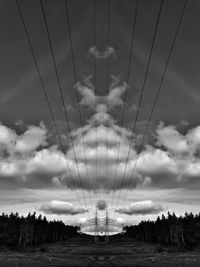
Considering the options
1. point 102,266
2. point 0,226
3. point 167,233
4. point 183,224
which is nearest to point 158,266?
point 102,266

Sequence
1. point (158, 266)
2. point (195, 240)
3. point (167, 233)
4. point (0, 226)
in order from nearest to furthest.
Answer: point (158, 266) → point (0, 226) → point (195, 240) → point (167, 233)

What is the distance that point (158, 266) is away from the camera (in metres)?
44.2

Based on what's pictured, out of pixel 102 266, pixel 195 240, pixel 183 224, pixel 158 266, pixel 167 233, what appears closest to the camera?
pixel 102 266

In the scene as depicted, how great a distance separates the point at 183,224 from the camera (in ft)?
455

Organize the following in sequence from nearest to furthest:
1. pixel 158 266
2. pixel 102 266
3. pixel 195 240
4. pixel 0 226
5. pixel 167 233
A: pixel 102 266 → pixel 158 266 → pixel 0 226 → pixel 195 240 → pixel 167 233

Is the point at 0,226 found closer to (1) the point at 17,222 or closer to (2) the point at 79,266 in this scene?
(1) the point at 17,222

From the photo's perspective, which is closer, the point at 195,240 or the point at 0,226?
the point at 0,226

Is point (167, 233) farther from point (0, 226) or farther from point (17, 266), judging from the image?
point (17, 266)

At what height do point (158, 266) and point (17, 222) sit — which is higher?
point (17, 222)

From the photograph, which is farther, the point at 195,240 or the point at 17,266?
the point at 195,240

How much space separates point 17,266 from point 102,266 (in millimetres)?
13739

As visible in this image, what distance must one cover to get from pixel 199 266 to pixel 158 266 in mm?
6081

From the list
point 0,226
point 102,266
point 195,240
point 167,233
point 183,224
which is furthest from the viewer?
point 167,233

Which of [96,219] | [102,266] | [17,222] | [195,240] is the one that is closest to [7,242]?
[17,222]
